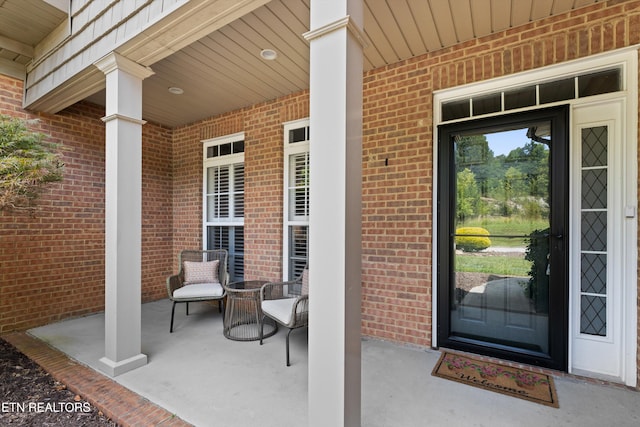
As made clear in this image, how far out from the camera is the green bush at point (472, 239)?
9.07ft

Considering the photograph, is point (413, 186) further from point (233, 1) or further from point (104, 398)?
point (104, 398)

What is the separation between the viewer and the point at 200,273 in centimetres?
391

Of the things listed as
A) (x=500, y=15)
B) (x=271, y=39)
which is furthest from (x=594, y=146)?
(x=271, y=39)

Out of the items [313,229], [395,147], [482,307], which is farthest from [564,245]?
[313,229]

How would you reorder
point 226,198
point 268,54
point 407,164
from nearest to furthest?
1. point 268,54
2. point 407,164
3. point 226,198

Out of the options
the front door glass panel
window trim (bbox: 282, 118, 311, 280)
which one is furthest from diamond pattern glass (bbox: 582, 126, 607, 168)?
window trim (bbox: 282, 118, 311, 280)

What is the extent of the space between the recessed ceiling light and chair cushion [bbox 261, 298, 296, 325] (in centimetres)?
236

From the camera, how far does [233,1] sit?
1855 mm

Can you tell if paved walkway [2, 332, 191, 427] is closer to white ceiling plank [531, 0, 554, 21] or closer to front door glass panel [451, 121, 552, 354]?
front door glass panel [451, 121, 552, 354]

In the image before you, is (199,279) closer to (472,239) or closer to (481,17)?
(472,239)

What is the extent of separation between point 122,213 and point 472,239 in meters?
3.10

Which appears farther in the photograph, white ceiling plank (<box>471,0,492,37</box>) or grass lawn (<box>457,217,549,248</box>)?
grass lawn (<box>457,217,549,248</box>)

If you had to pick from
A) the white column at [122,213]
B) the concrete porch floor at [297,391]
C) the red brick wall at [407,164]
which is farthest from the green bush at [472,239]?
→ the white column at [122,213]

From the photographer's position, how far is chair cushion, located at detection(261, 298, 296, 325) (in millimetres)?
2729
